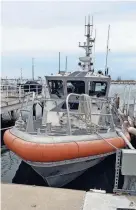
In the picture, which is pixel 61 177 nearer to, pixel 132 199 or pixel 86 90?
pixel 132 199

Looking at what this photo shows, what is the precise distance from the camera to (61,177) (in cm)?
654

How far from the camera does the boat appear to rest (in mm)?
5691

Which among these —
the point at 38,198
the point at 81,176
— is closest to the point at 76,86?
the point at 81,176

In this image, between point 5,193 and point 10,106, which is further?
point 10,106

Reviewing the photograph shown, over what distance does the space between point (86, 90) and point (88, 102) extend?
1.79m

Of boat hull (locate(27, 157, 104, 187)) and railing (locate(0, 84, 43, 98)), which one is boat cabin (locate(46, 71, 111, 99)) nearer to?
boat hull (locate(27, 157, 104, 187))

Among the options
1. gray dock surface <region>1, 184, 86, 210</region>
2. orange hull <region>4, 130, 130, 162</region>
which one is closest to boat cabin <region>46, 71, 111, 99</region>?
orange hull <region>4, 130, 130, 162</region>

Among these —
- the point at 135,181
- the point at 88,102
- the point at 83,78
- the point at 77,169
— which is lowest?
the point at 77,169

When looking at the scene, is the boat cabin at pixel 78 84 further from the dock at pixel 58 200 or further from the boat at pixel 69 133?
the dock at pixel 58 200

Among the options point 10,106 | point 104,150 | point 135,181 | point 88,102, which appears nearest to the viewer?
Answer: point 135,181

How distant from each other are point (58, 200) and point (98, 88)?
Result: 555cm

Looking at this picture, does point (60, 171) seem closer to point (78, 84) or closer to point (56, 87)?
point (78, 84)

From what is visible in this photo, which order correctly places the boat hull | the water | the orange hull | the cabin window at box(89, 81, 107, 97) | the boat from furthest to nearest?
the cabin window at box(89, 81, 107, 97) → the water → the boat hull → the boat → the orange hull

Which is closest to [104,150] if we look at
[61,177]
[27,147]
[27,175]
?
[61,177]
